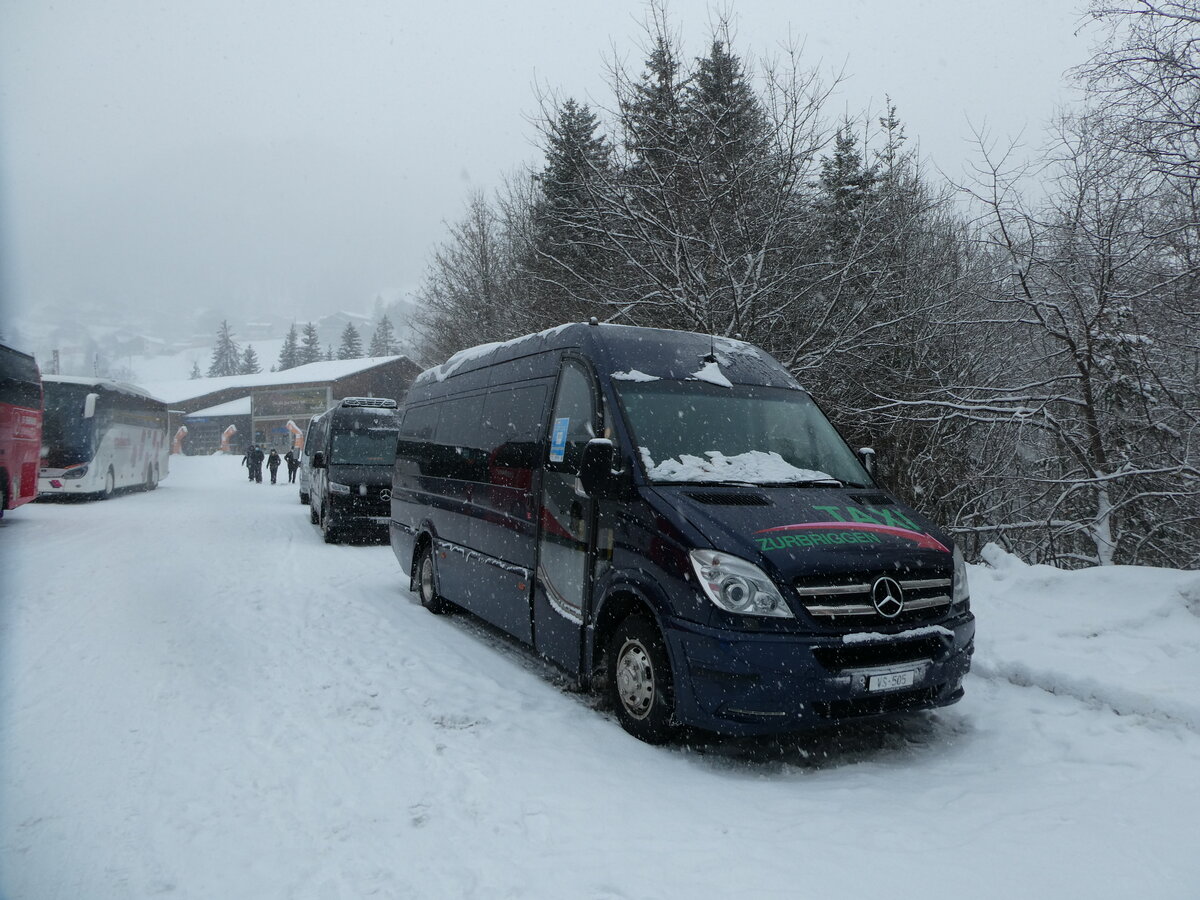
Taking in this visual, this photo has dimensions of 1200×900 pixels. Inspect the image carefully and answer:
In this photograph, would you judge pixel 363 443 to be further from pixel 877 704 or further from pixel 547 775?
pixel 877 704

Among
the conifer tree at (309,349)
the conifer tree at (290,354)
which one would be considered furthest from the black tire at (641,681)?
the conifer tree at (290,354)

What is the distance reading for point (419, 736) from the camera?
182 inches

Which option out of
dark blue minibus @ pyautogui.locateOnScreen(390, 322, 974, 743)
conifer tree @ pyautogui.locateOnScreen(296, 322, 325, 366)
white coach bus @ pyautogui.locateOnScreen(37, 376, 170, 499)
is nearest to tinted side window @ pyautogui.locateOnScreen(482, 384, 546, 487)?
dark blue minibus @ pyautogui.locateOnScreen(390, 322, 974, 743)

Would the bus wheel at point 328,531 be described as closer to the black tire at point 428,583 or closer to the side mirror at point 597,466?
the black tire at point 428,583

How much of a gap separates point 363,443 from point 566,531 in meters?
10.4

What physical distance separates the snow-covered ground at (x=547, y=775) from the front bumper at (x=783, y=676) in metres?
0.35

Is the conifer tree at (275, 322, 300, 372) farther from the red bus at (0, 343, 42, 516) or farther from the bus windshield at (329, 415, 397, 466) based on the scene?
→ the bus windshield at (329, 415, 397, 466)

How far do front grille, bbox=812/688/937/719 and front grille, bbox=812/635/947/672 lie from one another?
0.59ft

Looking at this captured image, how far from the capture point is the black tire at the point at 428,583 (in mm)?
8199

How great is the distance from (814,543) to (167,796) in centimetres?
341

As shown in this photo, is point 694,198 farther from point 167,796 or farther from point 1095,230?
point 167,796

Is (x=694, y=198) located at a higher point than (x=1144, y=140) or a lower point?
higher

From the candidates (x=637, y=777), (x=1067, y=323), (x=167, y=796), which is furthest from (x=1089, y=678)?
(x=1067, y=323)

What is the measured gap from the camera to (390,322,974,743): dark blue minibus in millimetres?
4004
